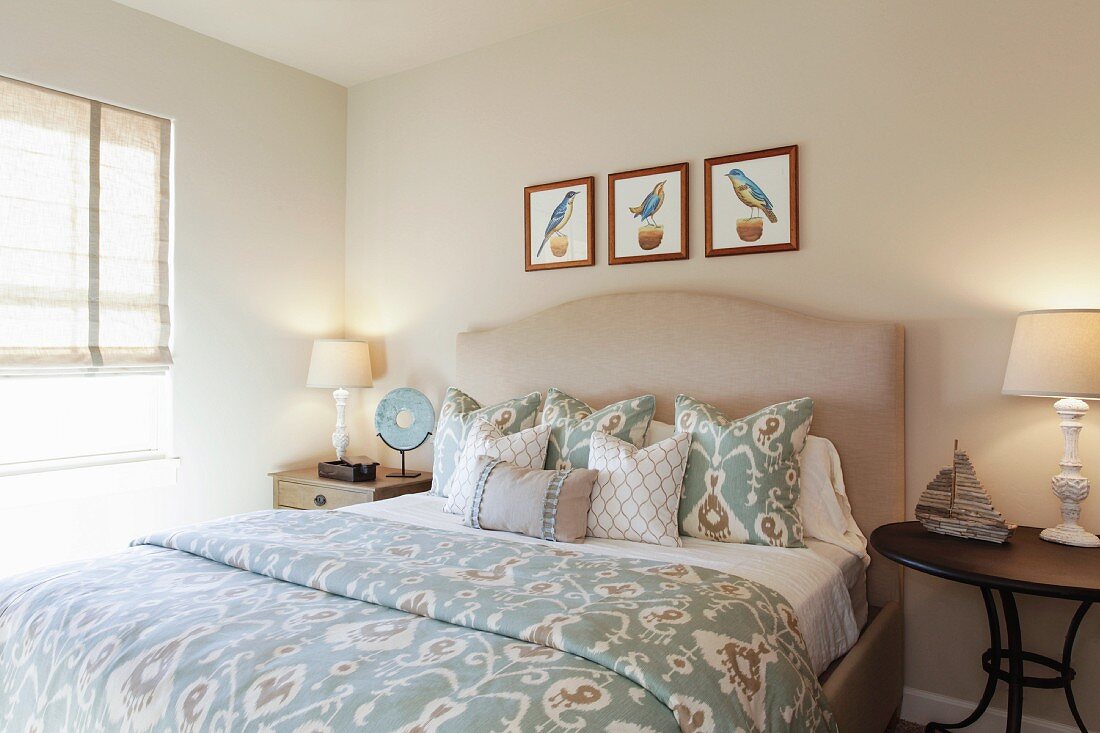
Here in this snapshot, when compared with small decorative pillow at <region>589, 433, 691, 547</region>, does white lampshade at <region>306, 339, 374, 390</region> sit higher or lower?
higher

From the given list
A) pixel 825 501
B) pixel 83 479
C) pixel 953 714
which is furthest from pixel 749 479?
pixel 83 479

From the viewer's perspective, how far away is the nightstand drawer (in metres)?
3.28

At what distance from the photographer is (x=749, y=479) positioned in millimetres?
2291

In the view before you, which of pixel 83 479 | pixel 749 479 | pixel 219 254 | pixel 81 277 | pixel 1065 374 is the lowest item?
pixel 83 479

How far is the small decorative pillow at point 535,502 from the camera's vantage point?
2293 millimetres

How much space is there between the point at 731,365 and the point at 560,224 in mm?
1054

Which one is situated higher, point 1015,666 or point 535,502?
point 535,502

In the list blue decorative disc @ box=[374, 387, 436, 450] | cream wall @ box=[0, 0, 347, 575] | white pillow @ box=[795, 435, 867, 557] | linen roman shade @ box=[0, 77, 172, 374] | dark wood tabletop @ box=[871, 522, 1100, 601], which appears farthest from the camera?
blue decorative disc @ box=[374, 387, 436, 450]

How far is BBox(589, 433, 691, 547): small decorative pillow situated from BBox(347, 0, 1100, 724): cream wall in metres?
0.75

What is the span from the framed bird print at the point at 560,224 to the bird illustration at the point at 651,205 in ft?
0.73

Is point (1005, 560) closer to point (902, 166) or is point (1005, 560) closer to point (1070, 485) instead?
point (1070, 485)

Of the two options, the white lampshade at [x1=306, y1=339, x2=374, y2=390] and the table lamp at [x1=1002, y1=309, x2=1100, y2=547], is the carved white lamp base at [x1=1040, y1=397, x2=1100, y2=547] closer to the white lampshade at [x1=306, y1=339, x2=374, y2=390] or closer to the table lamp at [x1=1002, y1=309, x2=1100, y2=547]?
the table lamp at [x1=1002, y1=309, x2=1100, y2=547]

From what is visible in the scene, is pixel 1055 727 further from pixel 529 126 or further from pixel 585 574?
pixel 529 126

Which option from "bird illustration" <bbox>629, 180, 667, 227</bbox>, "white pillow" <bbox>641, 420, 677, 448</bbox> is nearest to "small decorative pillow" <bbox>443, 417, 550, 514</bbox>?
"white pillow" <bbox>641, 420, 677, 448</bbox>
